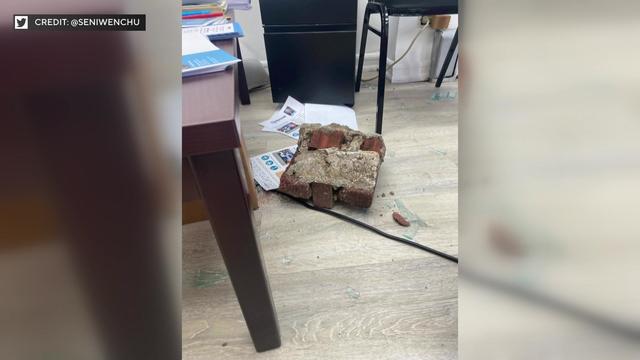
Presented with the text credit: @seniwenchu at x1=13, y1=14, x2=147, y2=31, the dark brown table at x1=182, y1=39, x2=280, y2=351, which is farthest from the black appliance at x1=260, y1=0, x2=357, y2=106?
the text credit: @seniwenchu at x1=13, y1=14, x2=147, y2=31

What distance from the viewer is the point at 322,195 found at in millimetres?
1111

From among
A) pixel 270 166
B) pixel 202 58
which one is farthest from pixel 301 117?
pixel 202 58

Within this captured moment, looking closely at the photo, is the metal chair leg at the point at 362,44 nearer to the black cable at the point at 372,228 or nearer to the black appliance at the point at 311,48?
the black appliance at the point at 311,48

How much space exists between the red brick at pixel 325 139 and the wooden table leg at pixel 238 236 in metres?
0.67

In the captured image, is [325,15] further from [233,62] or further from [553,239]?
[553,239]

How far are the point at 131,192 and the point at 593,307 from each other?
38 cm

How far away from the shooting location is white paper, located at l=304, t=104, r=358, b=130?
1586 millimetres

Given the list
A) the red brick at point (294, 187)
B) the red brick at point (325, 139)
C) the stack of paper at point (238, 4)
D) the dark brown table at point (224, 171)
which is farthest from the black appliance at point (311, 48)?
A: the dark brown table at point (224, 171)

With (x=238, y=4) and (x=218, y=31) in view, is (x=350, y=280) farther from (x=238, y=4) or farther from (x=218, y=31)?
(x=238, y=4)

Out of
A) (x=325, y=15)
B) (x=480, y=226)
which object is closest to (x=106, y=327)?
(x=480, y=226)

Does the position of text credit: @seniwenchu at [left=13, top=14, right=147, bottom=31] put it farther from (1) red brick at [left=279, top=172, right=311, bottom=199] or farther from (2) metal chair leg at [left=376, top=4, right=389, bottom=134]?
(2) metal chair leg at [left=376, top=4, right=389, bottom=134]

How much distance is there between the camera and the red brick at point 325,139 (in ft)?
4.07

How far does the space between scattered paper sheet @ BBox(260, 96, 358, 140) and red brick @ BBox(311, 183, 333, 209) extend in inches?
17.3

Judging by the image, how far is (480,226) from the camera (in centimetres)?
30
